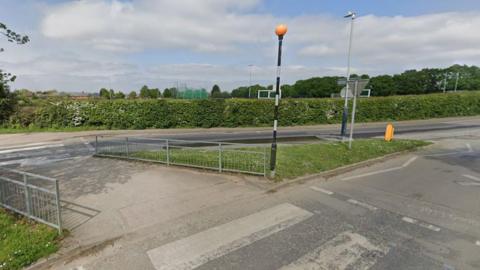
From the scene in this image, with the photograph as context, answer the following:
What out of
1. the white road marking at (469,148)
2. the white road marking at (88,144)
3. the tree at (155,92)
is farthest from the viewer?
the tree at (155,92)

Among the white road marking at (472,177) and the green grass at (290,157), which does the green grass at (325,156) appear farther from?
the white road marking at (472,177)

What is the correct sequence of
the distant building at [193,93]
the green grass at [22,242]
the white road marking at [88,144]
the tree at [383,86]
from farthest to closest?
the tree at [383,86] < the distant building at [193,93] < the white road marking at [88,144] < the green grass at [22,242]

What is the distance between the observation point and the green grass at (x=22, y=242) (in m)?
3.30

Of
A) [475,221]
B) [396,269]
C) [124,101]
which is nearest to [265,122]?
[124,101]

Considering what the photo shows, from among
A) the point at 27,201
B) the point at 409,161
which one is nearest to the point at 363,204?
the point at 409,161

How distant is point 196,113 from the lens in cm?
1984

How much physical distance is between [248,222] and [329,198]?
219 cm

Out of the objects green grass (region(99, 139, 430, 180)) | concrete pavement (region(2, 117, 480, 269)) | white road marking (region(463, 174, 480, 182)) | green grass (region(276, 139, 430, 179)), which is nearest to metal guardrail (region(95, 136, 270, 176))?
green grass (region(99, 139, 430, 180))

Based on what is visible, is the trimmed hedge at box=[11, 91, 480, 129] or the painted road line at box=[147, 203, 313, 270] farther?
the trimmed hedge at box=[11, 91, 480, 129]

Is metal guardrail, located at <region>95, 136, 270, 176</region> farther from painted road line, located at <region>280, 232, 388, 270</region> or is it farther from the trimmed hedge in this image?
the trimmed hedge

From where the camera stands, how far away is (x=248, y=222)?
4.48m

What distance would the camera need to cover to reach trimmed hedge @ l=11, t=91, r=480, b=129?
61.1 feet

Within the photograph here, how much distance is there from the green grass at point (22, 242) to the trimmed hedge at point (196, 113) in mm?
15505

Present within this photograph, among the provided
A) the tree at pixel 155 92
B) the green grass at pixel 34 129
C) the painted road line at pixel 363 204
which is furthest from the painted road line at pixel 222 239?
the tree at pixel 155 92
